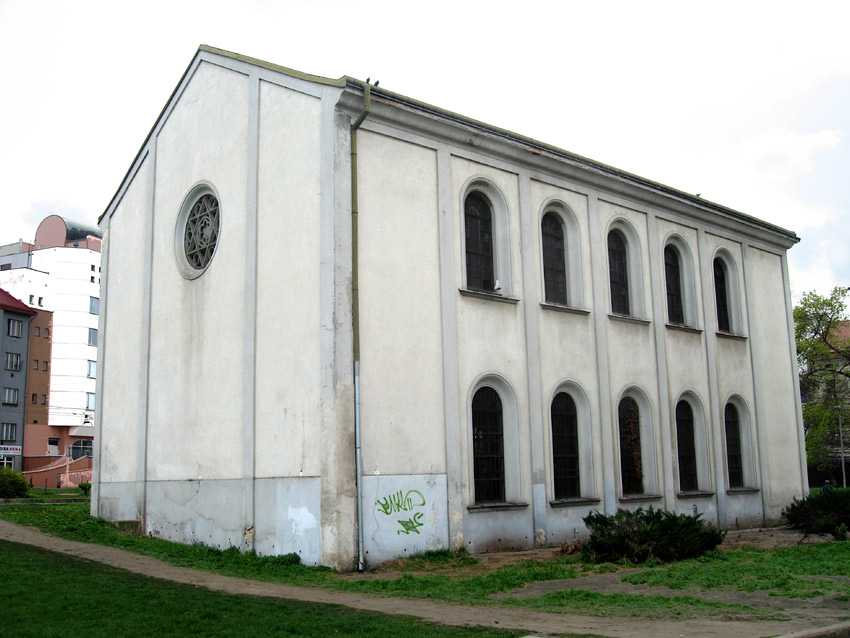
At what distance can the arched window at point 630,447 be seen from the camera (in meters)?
18.9

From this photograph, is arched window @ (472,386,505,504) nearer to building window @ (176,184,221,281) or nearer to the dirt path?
the dirt path

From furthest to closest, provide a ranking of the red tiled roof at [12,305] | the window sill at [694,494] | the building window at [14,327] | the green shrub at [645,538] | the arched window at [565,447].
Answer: the building window at [14,327] < the red tiled roof at [12,305] < the window sill at [694,494] < the arched window at [565,447] < the green shrub at [645,538]

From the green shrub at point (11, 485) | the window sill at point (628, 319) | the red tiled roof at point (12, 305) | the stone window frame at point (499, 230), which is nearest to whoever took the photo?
the stone window frame at point (499, 230)

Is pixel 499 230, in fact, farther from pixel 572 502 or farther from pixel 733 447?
pixel 733 447

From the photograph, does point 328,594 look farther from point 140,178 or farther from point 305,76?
point 140,178

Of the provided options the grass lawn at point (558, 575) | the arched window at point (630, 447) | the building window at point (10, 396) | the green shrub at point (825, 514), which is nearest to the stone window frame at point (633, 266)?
the arched window at point (630, 447)

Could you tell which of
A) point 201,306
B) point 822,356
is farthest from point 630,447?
point 822,356

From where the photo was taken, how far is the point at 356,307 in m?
14.0

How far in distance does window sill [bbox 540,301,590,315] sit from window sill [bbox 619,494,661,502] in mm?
4126

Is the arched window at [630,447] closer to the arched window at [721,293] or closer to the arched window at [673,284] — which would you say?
the arched window at [673,284]

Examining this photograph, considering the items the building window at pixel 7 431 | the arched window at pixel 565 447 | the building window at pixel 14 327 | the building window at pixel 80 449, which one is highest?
the building window at pixel 14 327

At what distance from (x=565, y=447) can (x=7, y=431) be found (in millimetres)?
53187

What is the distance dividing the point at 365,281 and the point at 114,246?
32.0 ft

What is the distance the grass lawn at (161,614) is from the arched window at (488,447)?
6.40 meters
